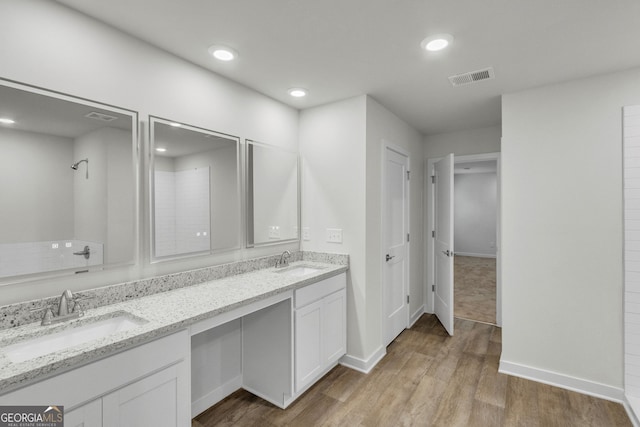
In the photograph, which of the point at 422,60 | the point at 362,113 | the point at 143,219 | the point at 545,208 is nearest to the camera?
the point at 143,219

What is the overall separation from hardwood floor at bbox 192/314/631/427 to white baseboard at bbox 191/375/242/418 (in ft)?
0.13

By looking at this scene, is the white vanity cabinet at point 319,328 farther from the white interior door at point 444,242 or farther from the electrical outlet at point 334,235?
the white interior door at point 444,242

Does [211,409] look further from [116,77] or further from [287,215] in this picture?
[116,77]

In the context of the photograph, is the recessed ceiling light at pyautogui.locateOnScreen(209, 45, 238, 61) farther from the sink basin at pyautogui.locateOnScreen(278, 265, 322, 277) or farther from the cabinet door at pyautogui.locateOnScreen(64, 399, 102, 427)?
the cabinet door at pyautogui.locateOnScreen(64, 399, 102, 427)

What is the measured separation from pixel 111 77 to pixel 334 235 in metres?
1.96

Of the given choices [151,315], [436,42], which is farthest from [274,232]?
[436,42]

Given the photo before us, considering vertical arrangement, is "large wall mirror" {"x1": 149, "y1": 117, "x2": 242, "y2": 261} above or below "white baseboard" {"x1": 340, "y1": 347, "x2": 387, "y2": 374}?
above

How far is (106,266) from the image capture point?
1.67 metres

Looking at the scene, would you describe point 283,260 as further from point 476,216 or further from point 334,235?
point 476,216

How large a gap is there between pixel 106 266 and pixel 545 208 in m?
3.13

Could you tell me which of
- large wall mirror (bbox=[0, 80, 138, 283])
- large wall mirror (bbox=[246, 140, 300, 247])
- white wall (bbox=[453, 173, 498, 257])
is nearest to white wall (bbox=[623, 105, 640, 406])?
→ large wall mirror (bbox=[246, 140, 300, 247])

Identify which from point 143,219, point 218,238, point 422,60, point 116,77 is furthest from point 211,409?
point 422,60

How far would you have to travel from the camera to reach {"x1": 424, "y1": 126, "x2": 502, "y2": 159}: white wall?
3.71 meters

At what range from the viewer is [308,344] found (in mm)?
2268
